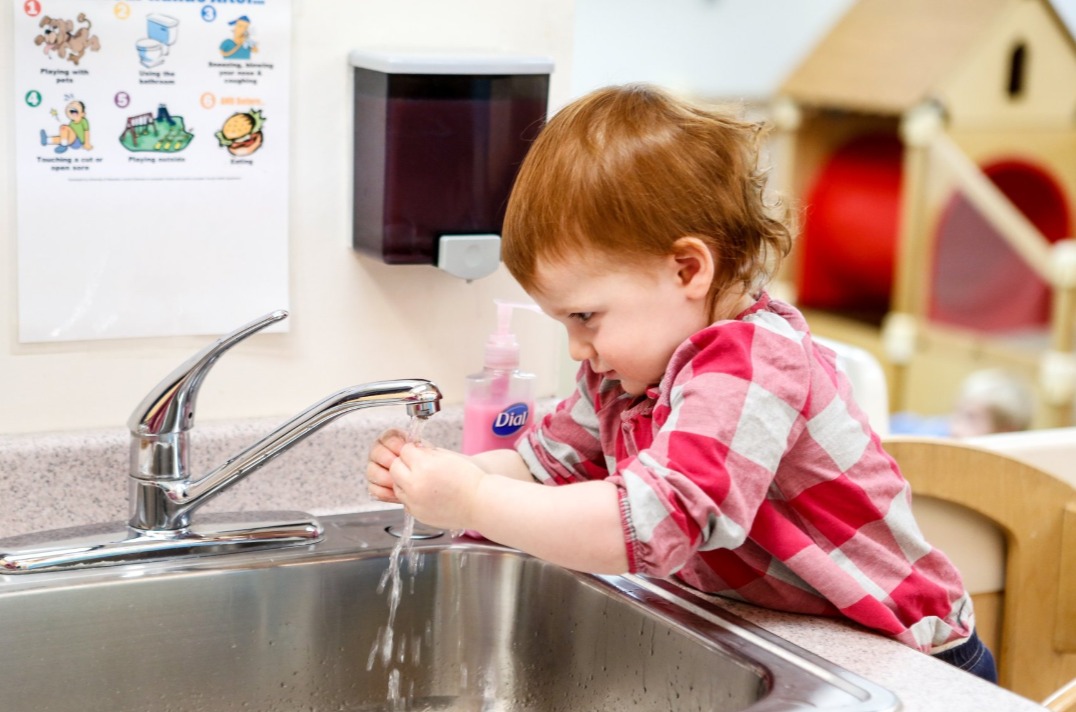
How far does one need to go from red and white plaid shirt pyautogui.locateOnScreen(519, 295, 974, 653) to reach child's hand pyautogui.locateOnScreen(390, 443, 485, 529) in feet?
0.32

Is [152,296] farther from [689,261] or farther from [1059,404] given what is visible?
[1059,404]

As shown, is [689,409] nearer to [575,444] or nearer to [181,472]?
[575,444]

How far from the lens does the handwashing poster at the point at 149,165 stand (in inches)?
40.4

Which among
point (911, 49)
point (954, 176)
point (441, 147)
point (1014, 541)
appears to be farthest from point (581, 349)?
point (911, 49)

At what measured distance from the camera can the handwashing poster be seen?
103 cm

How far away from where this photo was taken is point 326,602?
3.34 ft

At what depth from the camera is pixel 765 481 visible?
2.78 ft

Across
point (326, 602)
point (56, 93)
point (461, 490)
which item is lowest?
point (326, 602)

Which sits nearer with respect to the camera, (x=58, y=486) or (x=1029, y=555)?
(x=58, y=486)

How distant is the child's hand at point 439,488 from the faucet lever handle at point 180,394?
0.16 metres

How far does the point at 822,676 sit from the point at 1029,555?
561 mm

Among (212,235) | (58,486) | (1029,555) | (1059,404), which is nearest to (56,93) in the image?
(212,235)

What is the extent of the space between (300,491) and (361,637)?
17 centimetres

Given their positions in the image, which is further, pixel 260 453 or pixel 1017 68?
pixel 1017 68
